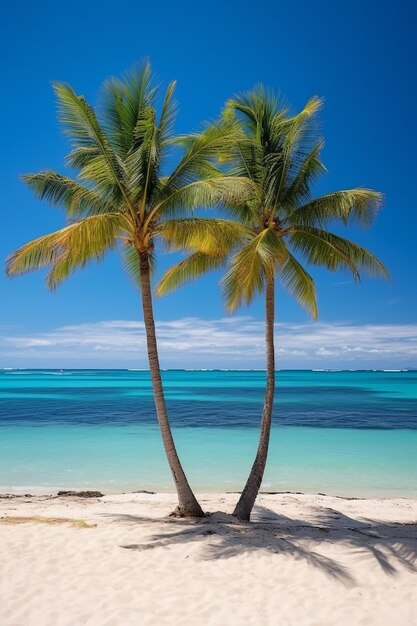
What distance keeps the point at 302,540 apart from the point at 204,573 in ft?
7.34

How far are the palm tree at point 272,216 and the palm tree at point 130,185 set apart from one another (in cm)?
69

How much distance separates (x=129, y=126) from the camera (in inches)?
383

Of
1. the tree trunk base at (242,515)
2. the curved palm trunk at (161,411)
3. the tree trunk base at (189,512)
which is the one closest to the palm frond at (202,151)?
the curved palm trunk at (161,411)

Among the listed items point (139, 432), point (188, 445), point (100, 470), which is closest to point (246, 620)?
point (100, 470)

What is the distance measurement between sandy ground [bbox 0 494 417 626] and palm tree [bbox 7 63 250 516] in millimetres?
1896

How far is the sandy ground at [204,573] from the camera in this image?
18.0 feet

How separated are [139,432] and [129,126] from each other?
64.6ft

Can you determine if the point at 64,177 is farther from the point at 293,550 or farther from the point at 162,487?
the point at 162,487

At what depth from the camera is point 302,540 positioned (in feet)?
26.7

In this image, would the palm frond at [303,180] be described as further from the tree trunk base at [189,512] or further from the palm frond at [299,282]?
the tree trunk base at [189,512]

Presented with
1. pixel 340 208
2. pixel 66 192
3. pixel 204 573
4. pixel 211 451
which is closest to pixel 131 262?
pixel 66 192

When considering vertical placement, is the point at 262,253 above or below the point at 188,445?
above

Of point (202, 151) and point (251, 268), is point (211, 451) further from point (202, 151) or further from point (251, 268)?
point (202, 151)

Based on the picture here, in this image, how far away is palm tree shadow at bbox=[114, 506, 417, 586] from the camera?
7125mm
